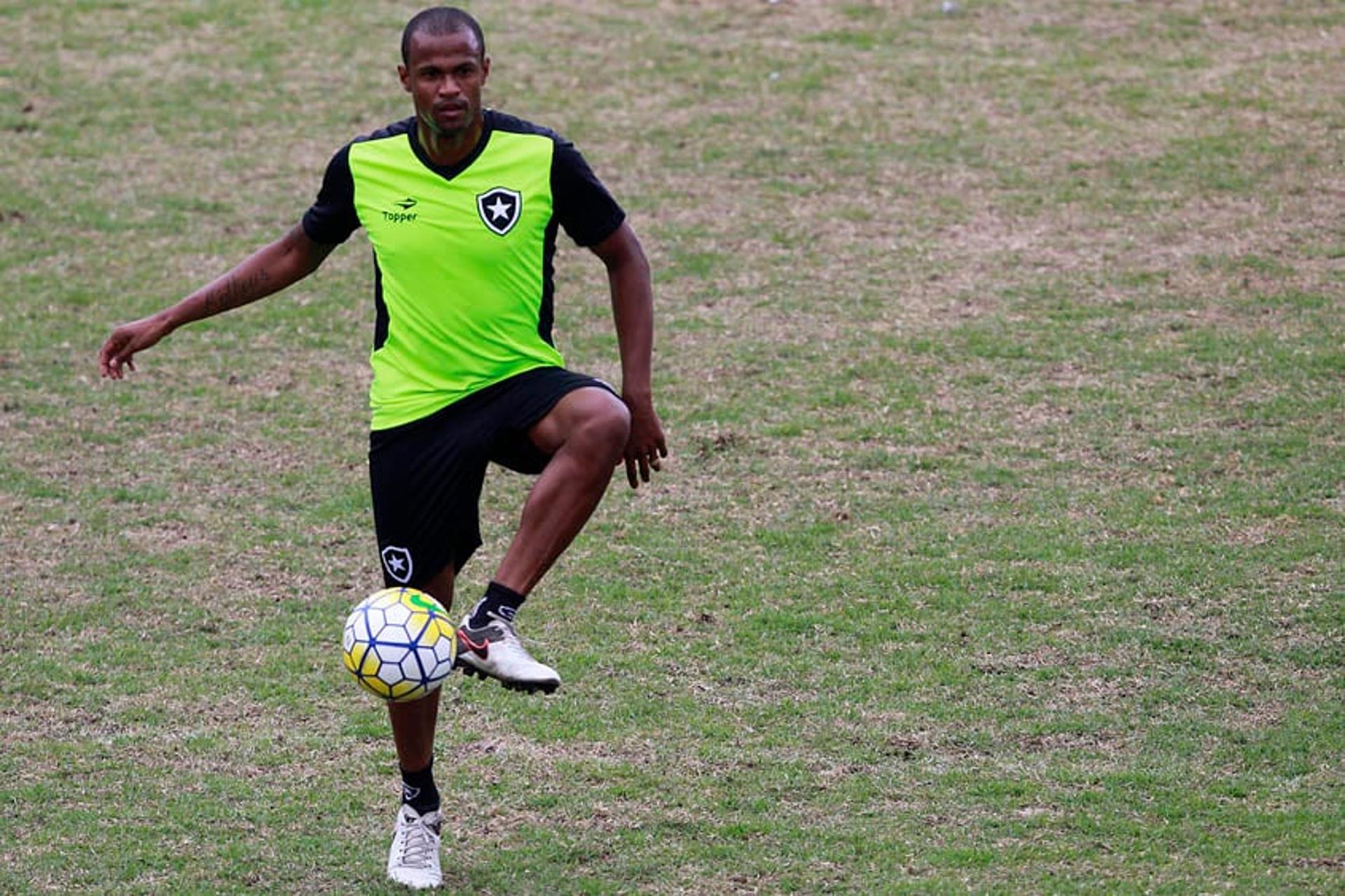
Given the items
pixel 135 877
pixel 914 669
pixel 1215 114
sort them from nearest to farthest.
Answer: pixel 135 877, pixel 914 669, pixel 1215 114

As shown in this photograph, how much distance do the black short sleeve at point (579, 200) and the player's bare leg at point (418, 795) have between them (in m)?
1.22

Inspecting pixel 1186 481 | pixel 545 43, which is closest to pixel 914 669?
pixel 1186 481

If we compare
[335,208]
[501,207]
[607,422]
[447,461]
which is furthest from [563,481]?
[335,208]

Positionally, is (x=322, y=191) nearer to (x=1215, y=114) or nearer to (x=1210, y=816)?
(x=1210, y=816)

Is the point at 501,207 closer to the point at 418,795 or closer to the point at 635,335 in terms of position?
the point at 635,335

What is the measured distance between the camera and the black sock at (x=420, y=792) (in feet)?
21.4

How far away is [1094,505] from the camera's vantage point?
31.8 feet

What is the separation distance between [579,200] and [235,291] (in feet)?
4.20

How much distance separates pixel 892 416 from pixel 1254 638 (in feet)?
10.3

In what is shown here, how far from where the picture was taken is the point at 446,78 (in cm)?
606

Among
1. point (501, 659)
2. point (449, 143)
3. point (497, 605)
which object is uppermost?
point (449, 143)

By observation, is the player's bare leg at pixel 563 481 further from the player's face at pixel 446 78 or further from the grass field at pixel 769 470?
the grass field at pixel 769 470

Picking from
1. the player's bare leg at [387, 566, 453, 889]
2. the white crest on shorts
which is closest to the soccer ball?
the white crest on shorts

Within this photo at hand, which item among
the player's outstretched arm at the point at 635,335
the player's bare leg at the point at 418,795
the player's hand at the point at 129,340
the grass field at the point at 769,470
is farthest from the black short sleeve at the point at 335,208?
the grass field at the point at 769,470
